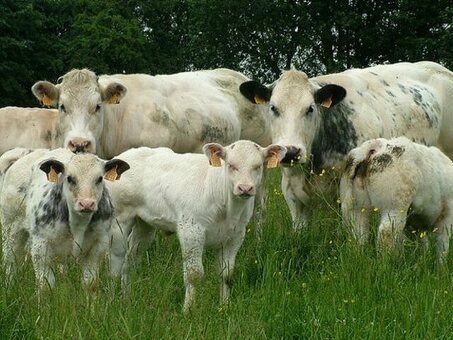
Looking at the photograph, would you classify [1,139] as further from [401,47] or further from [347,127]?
[401,47]

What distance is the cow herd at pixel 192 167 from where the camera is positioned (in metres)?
7.07

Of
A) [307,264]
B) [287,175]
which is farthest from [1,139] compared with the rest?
[307,264]

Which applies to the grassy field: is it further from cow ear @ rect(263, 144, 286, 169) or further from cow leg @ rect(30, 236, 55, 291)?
cow ear @ rect(263, 144, 286, 169)

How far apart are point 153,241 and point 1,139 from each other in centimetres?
324

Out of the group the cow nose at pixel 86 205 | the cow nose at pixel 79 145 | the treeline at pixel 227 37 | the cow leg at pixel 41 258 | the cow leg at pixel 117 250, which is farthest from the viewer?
the treeline at pixel 227 37

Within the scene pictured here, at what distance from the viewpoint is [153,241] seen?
9031mm

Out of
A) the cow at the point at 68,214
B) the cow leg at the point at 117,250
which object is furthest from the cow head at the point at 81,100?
the cow at the point at 68,214

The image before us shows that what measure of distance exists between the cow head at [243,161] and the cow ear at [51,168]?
4.06ft

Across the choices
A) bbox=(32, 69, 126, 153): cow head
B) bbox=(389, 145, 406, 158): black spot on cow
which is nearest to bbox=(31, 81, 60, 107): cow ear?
bbox=(32, 69, 126, 153): cow head

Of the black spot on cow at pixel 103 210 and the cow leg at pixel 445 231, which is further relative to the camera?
the cow leg at pixel 445 231

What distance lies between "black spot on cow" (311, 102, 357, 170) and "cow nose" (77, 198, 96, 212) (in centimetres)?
323

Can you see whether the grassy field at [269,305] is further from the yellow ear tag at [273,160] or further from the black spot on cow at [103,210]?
the yellow ear tag at [273,160]

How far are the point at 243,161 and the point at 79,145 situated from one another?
2815 mm

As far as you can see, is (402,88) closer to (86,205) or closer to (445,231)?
(445,231)
